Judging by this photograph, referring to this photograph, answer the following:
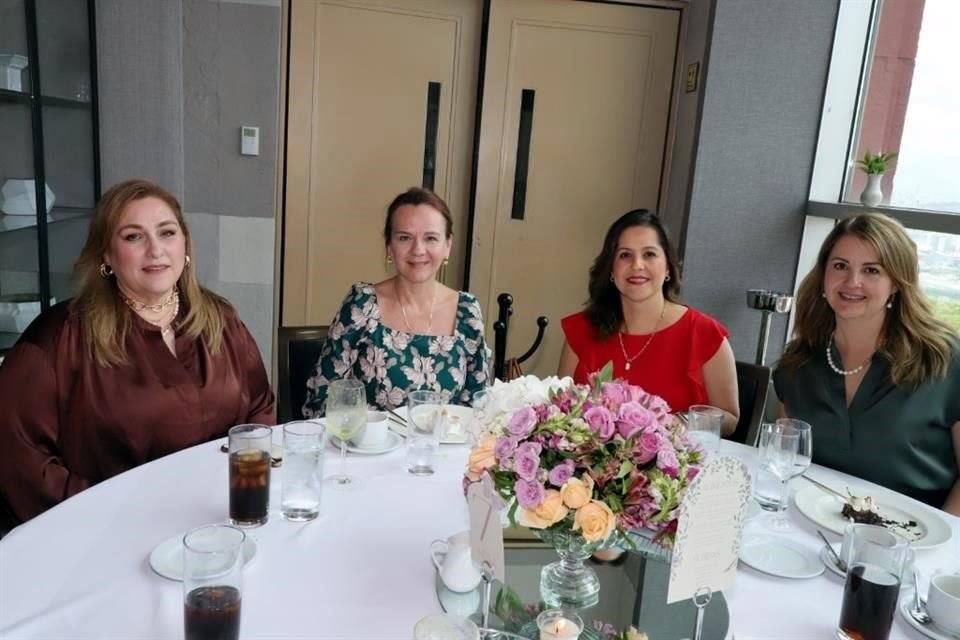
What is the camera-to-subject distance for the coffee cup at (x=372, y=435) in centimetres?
163

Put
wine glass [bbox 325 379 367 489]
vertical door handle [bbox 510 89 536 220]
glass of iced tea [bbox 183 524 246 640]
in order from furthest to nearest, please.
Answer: vertical door handle [bbox 510 89 536 220], wine glass [bbox 325 379 367 489], glass of iced tea [bbox 183 524 246 640]

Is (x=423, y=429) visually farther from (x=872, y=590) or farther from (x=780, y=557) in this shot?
(x=872, y=590)

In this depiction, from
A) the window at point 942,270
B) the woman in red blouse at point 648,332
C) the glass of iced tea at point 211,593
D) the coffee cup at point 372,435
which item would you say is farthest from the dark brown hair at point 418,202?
the window at point 942,270

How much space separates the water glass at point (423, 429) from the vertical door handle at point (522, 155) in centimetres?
250

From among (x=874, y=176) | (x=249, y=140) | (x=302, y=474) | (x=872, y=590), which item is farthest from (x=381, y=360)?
(x=874, y=176)

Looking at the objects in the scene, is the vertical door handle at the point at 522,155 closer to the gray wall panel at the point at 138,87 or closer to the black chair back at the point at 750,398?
the gray wall panel at the point at 138,87

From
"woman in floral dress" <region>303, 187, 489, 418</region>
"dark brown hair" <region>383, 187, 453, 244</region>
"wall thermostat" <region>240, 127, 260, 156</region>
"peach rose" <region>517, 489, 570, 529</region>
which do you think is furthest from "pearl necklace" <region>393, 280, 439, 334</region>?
"wall thermostat" <region>240, 127, 260, 156</region>

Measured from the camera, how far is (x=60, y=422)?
1.74 meters

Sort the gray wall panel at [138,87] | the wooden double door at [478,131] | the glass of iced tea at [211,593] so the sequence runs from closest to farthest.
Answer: the glass of iced tea at [211,593]
the gray wall panel at [138,87]
the wooden double door at [478,131]

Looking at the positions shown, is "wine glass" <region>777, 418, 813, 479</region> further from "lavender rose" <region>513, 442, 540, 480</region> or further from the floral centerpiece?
"lavender rose" <region>513, 442, 540, 480</region>

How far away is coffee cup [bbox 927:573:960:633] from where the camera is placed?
1051mm

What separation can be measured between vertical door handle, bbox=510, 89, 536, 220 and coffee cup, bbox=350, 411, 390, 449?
242cm

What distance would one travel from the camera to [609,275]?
2389mm

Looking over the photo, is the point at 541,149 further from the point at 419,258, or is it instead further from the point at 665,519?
the point at 665,519
